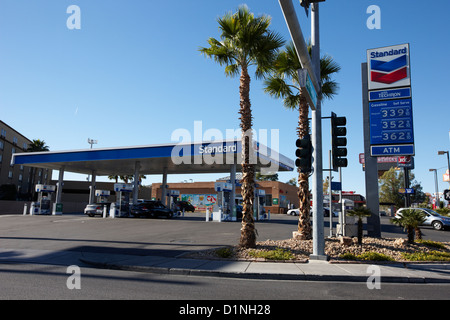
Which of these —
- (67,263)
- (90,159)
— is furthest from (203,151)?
(67,263)

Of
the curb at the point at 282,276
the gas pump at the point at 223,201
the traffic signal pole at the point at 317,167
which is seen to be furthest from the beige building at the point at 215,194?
the curb at the point at 282,276

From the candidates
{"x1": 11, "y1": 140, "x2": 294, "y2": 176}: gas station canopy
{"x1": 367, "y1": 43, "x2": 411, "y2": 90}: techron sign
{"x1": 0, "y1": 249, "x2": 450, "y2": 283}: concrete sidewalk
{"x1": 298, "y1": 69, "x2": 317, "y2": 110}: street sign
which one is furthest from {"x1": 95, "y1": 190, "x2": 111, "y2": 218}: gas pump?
{"x1": 298, "y1": 69, "x2": 317, "y2": 110}: street sign

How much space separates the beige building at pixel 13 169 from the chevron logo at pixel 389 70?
5315 cm

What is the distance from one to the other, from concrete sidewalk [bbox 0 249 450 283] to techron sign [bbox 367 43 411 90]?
8.05 meters

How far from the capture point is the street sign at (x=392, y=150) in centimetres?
1335

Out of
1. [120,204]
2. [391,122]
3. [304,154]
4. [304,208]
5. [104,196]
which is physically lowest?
[120,204]

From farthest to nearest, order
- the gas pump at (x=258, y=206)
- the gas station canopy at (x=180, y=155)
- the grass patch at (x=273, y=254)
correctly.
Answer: the gas pump at (x=258, y=206)
the gas station canopy at (x=180, y=155)
the grass patch at (x=273, y=254)

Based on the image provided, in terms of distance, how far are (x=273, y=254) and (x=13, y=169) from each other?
61358 millimetres

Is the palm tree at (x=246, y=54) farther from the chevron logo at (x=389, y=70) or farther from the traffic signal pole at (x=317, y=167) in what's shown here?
the chevron logo at (x=389, y=70)

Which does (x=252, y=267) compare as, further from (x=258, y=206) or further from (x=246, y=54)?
(x=258, y=206)

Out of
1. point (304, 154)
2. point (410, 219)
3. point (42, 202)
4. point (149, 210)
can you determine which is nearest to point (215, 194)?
point (149, 210)

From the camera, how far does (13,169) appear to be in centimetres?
5697
